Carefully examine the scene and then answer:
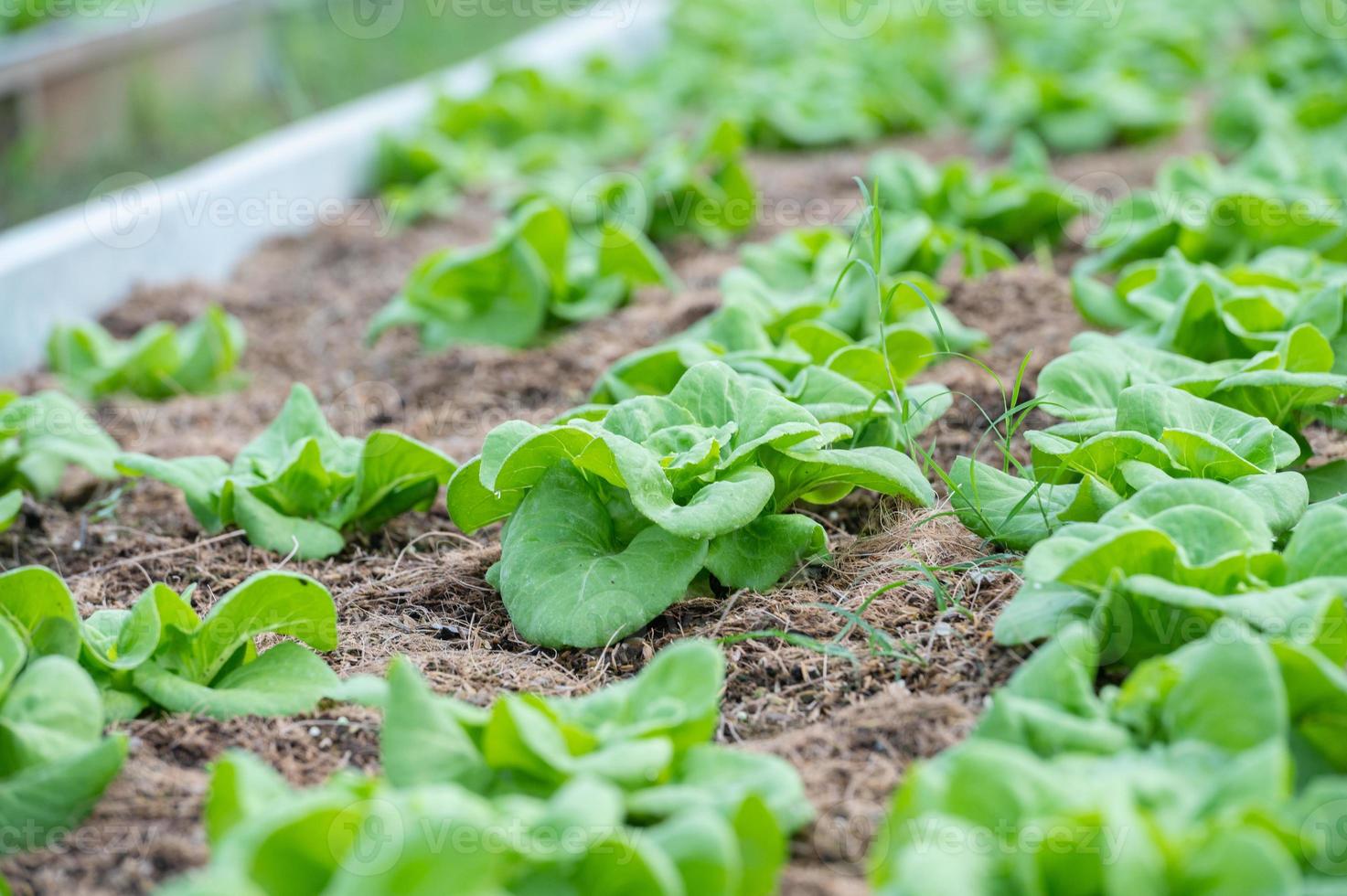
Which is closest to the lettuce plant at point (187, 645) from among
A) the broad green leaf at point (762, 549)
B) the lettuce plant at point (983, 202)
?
the broad green leaf at point (762, 549)

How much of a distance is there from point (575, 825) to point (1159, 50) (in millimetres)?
6287

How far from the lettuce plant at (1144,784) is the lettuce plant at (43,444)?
1.95 metres

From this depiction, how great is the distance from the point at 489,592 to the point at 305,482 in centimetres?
47

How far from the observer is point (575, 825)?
1370 mm

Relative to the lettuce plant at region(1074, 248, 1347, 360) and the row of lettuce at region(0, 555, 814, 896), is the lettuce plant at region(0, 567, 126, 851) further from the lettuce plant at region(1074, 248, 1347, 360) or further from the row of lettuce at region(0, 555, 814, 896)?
the lettuce plant at region(1074, 248, 1347, 360)

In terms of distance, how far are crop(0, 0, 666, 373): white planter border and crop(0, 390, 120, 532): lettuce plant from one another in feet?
3.47

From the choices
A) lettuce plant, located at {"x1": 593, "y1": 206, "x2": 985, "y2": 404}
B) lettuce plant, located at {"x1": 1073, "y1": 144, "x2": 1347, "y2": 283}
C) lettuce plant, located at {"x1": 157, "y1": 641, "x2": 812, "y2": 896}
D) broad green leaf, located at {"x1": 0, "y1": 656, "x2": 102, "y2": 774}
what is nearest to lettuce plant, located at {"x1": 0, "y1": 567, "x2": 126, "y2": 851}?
broad green leaf, located at {"x1": 0, "y1": 656, "x2": 102, "y2": 774}

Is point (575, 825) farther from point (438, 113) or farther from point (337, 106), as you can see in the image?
point (337, 106)

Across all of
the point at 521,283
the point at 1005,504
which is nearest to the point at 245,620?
the point at 1005,504

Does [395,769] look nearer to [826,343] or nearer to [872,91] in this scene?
[826,343]

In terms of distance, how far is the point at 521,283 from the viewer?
374 cm

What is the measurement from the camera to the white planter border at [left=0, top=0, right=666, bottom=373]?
159 inches

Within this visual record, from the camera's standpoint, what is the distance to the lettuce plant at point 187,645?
1909 mm

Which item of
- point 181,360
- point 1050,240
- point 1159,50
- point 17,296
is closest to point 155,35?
point 17,296
